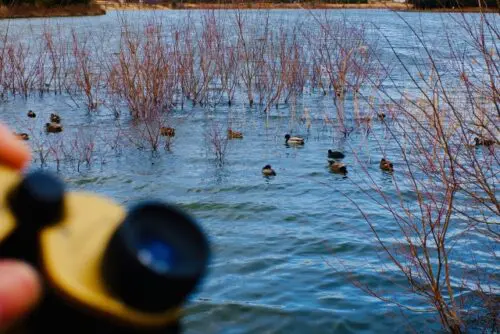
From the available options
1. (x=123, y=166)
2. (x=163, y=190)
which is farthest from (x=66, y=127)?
(x=163, y=190)

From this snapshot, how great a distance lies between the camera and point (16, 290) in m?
0.55

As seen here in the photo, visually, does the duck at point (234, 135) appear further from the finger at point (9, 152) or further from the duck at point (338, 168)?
the finger at point (9, 152)

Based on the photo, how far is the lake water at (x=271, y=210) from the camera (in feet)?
20.5

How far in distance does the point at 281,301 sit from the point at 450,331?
1584 millimetres

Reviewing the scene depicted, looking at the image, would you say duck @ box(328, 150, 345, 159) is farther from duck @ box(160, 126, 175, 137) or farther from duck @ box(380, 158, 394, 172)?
duck @ box(160, 126, 175, 137)

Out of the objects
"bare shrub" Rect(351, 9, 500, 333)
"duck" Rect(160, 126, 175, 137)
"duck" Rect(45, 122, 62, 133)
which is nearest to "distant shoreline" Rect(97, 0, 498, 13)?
"bare shrub" Rect(351, 9, 500, 333)

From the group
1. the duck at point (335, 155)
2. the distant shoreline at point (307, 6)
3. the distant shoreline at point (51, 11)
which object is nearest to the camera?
the distant shoreline at point (307, 6)

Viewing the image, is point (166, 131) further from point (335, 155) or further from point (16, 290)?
point (16, 290)

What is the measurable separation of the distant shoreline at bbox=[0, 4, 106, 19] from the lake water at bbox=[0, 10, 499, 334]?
38.6m

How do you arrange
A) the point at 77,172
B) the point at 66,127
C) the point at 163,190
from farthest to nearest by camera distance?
the point at 66,127 < the point at 77,172 < the point at 163,190

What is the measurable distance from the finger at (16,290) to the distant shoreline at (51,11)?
5289 centimetres

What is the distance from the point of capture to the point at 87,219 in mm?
640

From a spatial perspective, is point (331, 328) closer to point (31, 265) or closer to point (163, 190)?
point (163, 190)

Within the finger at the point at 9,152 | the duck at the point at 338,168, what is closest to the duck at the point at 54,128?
the duck at the point at 338,168
